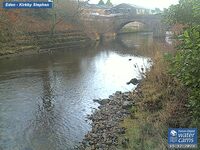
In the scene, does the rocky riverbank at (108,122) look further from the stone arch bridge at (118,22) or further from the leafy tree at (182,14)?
the stone arch bridge at (118,22)

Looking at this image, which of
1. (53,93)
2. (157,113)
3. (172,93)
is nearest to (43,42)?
(53,93)

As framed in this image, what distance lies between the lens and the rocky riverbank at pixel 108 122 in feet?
44.8

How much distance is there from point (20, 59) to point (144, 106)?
2406 centimetres

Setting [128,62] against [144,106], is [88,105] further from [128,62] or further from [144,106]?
[128,62]

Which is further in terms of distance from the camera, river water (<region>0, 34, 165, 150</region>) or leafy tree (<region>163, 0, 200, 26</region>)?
river water (<region>0, 34, 165, 150</region>)

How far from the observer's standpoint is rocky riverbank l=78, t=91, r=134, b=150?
13.7 meters

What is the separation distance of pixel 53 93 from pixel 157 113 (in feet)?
33.5

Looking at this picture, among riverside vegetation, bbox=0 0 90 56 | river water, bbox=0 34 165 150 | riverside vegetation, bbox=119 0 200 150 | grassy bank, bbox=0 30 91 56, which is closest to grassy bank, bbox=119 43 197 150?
riverside vegetation, bbox=119 0 200 150

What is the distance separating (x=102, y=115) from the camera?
17625mm

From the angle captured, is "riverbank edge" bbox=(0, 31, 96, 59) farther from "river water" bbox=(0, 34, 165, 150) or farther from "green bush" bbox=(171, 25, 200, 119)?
"green bush" bbox=(171, 25, 200, 119)

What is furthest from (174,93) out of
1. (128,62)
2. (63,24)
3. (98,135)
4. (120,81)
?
(63,24)

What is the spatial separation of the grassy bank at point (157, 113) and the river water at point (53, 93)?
278 cm

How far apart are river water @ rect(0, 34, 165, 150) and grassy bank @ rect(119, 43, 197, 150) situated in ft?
9.12

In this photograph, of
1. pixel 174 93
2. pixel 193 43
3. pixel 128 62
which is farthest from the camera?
pixel 128 62
